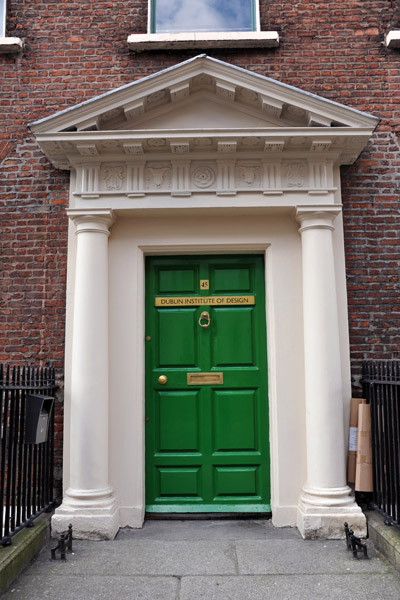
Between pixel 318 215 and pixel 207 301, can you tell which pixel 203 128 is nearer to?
pixel 318 215

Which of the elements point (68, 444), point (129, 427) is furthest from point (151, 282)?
point (68, 444)

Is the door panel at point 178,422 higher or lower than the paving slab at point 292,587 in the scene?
higher

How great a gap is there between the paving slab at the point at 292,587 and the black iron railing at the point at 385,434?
2.39 feet

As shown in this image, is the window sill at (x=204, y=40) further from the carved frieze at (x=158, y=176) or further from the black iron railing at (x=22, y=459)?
the black iron railing at (x=22, y=459)

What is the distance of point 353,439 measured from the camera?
502 centimetres

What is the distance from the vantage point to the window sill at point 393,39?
19.0ft

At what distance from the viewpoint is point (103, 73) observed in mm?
5895

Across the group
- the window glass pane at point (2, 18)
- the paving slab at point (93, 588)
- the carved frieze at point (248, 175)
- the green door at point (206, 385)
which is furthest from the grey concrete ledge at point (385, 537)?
the window glass pane at point (2, 18)

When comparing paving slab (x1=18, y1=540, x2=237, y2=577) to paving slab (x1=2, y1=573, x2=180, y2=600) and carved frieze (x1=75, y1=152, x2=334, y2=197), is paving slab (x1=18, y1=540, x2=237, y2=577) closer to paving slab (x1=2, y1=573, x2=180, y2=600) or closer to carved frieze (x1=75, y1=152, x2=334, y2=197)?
paving slab (x1=2, y1=573, x2=180, y2=600)

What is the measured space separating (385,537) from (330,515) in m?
0.58

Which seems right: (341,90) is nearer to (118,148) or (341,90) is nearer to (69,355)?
(118,148)

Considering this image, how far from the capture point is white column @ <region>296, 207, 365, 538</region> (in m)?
4.71

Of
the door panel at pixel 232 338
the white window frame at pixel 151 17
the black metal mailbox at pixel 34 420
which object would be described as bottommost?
the black metal mailbox at pixel 34 420

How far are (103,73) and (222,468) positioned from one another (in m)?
4.57
